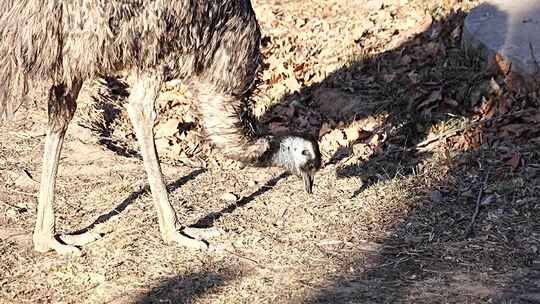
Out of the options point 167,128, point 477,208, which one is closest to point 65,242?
point 167,128

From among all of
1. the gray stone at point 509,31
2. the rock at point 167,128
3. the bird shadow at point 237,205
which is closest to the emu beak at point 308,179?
the bird shadow at point 237,205

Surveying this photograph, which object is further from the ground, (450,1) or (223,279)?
(450,1)

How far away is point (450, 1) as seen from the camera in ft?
28.4

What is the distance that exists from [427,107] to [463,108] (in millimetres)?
282

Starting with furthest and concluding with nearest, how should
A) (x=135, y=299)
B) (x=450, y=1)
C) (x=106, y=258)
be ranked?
(x=450, y=1) → (x=106, y=258) → (x=135, y=299)

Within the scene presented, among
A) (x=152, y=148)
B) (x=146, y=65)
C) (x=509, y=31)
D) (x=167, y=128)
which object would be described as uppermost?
(x=146, y=65)

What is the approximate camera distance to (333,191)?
5973 mm

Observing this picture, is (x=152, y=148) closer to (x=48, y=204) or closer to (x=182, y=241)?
(x=182, y=241)

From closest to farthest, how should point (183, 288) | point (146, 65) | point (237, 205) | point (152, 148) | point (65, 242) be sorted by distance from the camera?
1. point (183, 288)
2. point (146, 65)
3. point (152, 148)
4. point (65, 242)
5. point (237, 205)

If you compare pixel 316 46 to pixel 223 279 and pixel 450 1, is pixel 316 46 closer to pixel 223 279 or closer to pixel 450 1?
pixel 450 1

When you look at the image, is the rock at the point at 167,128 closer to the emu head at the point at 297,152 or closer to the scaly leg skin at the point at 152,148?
the emu head at the point at 297,152

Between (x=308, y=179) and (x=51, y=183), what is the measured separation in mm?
1589

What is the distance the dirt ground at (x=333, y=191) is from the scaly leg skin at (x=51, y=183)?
99mm

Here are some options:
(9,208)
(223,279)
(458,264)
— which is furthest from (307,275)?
(9,208)
